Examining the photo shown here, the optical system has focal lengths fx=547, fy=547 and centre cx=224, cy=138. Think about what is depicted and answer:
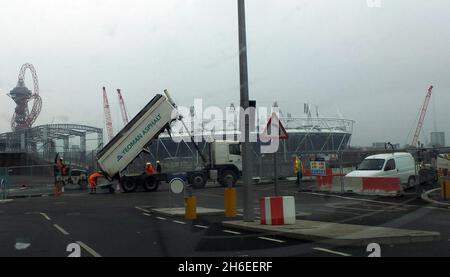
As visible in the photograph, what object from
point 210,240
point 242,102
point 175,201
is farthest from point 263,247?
point 175,201

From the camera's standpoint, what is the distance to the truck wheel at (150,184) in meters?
32.3

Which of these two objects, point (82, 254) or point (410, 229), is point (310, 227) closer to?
point (410, 229)

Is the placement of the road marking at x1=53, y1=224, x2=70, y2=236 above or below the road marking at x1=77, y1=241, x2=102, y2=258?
below

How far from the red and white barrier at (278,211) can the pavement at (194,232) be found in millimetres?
640

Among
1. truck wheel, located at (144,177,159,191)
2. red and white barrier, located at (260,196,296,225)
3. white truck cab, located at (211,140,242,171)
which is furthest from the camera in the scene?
white truck cab, located at (211,140,242,171)

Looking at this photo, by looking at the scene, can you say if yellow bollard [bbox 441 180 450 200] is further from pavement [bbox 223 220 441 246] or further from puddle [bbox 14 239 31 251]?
puddle [bbox 14 239 31 251]

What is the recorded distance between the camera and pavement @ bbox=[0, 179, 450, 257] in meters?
9.67

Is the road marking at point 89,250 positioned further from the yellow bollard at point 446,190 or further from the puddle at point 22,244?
the yellow bollard at point 446,190

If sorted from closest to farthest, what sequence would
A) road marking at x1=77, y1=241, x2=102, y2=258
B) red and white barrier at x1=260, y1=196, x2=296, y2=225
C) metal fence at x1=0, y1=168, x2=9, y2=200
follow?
road marking at x1=77, y1=241, x2=102, y2=258
red and white barrier at x1=260, y1=196, x2=296, y2=225
metal fence at x1=0, y1=168, x2=9, y2=200

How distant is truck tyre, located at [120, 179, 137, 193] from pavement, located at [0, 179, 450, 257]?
11420 millimetres

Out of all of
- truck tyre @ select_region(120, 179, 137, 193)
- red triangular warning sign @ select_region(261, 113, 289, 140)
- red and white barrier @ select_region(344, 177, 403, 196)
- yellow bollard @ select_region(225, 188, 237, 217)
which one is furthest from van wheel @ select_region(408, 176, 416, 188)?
truck tyre @ select_region(120, 179, 137, 193)

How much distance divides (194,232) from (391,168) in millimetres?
15402

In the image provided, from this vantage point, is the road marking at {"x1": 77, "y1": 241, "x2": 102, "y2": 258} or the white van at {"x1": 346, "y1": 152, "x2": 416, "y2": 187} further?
the white van at {"x1": 346, "y1": 152, "x2": 416, "y2": 187}

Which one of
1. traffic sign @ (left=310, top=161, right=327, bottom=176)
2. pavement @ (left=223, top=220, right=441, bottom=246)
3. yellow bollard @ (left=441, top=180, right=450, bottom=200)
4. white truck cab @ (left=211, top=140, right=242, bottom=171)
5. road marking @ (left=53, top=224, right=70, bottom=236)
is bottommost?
road marking @ (left=53, top=224, right=70, bottom=236)
